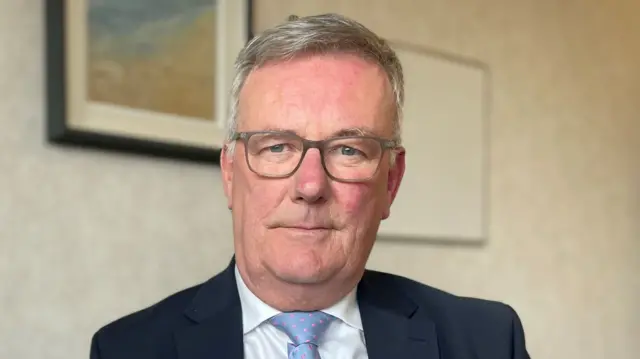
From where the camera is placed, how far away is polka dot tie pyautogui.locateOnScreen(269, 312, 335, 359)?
1179 millimetres

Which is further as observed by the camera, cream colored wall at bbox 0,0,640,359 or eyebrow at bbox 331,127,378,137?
cream colored wall at bbox 0,0,640,359

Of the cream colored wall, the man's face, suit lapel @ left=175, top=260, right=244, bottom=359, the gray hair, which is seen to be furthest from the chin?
the cream colored wall

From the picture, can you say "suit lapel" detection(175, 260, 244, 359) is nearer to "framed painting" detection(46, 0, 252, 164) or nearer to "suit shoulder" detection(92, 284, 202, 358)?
"suit shoulder" detection(92, 284, 202, 358)

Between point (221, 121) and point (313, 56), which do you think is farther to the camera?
point (221, 121)

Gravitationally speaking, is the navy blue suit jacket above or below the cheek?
below

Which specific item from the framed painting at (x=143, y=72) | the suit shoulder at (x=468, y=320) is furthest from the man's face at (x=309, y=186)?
the framed painting at (x=143, y=72)

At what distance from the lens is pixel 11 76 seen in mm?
1368

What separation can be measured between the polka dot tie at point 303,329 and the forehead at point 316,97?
0.30 meters

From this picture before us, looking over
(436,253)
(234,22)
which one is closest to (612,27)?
(436,253)

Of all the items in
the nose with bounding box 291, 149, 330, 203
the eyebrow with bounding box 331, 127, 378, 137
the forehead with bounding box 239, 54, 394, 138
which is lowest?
the nose with bounding box 291, 149, 330, 203

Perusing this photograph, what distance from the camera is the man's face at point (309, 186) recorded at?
1.15 meters

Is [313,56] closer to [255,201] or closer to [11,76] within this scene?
[255,201]

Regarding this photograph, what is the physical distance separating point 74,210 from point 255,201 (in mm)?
477

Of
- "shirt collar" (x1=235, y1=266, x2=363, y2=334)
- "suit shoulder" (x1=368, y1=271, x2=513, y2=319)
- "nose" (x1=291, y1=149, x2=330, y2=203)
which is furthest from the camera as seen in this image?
"suit shoulder" (x1=368, y1=271, x2=513, y2=319)
